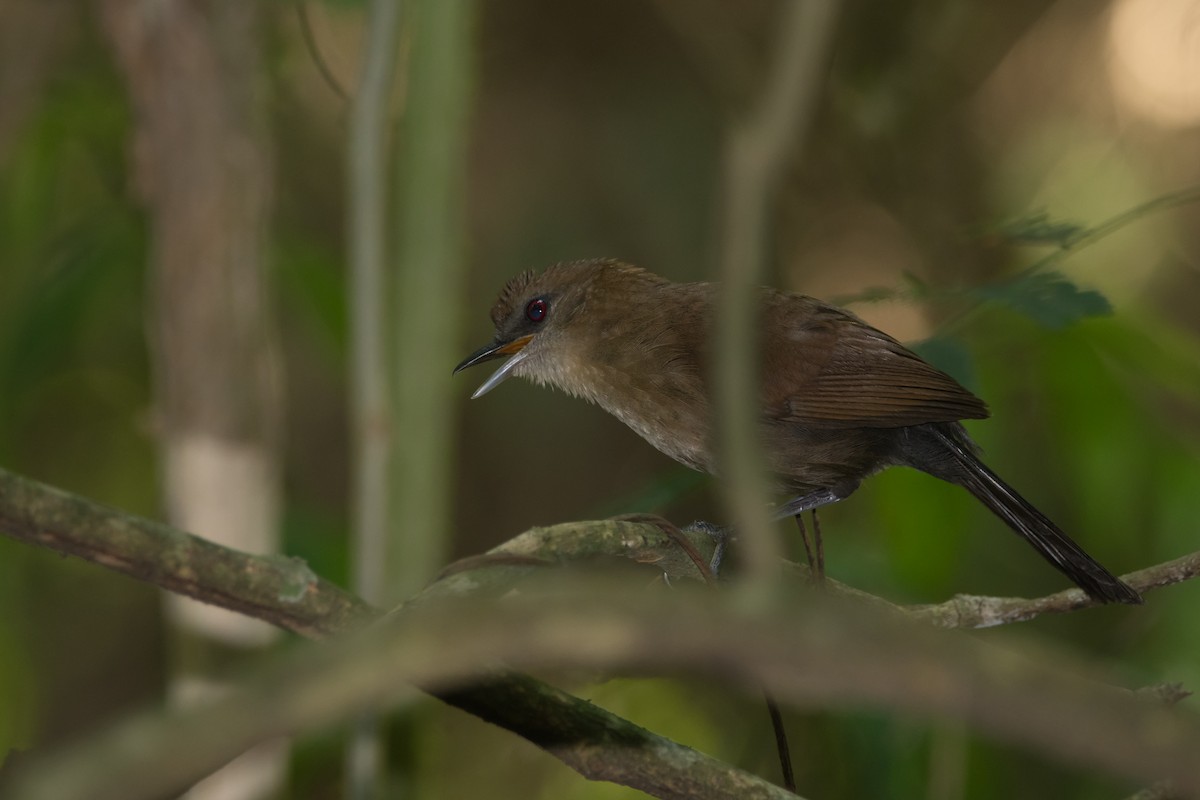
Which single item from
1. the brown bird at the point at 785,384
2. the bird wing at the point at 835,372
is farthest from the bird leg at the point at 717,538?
the bird wing at the point at 835,372

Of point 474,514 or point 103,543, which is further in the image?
point 474,514

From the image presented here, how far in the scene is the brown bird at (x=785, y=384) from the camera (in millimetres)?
2688

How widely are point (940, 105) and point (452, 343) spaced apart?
4649 mm

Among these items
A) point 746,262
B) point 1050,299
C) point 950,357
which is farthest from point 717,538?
point 746,262

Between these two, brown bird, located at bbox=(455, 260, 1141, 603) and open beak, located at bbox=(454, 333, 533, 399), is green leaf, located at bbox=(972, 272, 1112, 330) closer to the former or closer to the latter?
brown bird, located at bbox=(455, 260, 1141, 603)

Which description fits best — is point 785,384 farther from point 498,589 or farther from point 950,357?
point 498,589

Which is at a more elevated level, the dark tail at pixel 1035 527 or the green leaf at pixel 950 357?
the green leaf at pixel 950 357

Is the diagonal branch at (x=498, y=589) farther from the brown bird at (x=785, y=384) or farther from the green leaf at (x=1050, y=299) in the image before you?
the brown bird at (x=785, y=384)

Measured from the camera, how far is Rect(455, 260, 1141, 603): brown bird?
8.82 ft

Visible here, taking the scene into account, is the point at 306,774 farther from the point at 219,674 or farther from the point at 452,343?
the point at 452,343

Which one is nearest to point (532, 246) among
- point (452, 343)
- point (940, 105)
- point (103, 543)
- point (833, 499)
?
point (940, 105)

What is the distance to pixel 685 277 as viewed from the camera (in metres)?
5.76

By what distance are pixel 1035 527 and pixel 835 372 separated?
55 centimetres

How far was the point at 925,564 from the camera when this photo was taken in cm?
276
